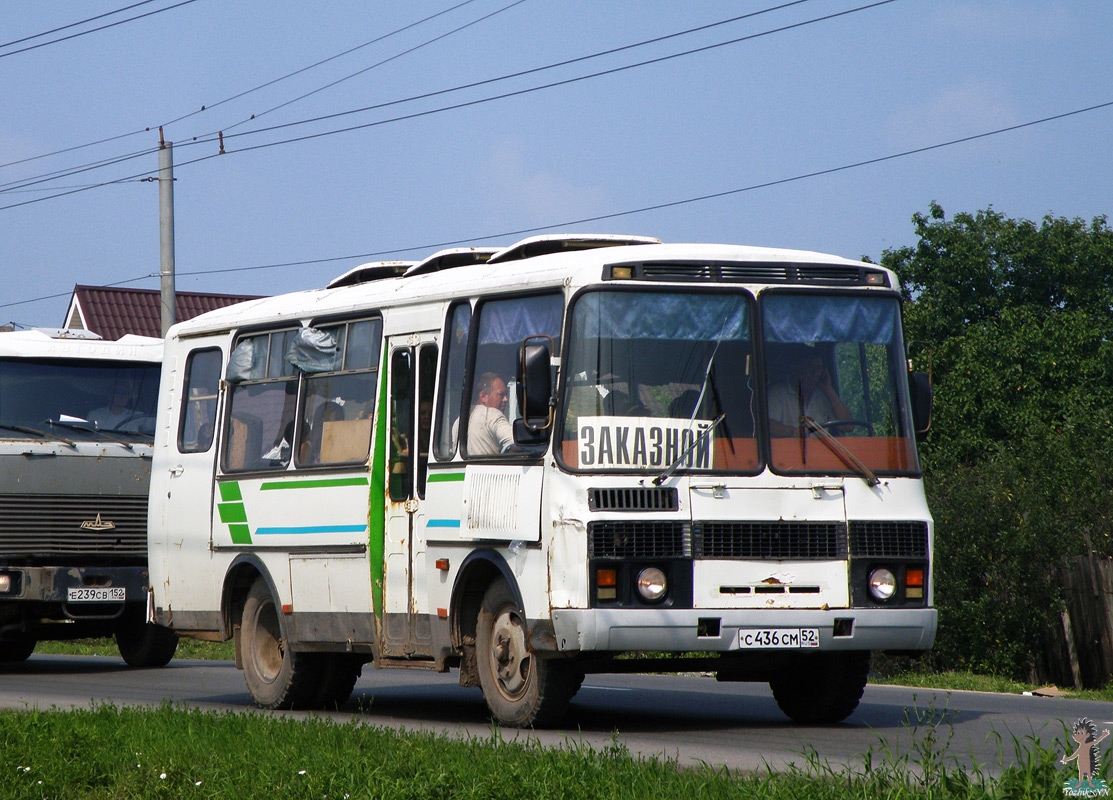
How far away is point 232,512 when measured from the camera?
13.0 meters

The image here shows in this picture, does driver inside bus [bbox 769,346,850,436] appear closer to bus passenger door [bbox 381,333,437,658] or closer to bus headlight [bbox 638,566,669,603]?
bus headlight [bbox 638,566,669,603]

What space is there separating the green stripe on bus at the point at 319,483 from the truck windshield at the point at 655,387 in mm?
2412

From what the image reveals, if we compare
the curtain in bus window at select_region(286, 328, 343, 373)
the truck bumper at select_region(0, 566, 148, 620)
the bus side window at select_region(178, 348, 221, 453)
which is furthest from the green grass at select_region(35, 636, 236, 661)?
the curtain in bus window at select_region(286, 328, 343, 373)

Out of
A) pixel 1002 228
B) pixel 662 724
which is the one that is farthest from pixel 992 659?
pixel 1002 228

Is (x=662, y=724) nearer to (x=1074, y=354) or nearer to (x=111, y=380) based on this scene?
(x=111, y=380)

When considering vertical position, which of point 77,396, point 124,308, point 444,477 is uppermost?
point 124,308

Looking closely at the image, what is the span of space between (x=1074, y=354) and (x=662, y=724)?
36.7 m

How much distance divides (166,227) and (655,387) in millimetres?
17061

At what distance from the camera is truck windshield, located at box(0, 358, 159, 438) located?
16.9 metres

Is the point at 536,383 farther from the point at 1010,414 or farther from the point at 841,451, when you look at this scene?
the point at 1010,414

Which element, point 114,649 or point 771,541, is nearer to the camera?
point 771,541

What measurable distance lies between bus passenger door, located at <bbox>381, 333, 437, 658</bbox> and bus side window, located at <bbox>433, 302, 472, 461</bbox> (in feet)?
0.55

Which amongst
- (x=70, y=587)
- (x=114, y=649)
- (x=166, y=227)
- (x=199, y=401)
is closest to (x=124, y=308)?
(x=166, y=227)

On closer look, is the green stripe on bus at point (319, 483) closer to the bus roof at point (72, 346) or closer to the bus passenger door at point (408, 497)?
the bus passenger door at point (408, 497)
